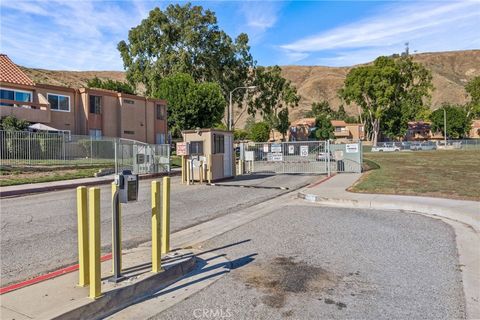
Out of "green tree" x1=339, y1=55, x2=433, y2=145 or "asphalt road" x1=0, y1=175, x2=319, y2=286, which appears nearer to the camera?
"asphalt road" x1=0, y1=175, x2=319, y2=286

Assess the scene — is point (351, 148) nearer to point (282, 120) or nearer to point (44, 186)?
point (44, 186)

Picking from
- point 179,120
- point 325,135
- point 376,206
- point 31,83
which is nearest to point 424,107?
point 325,135

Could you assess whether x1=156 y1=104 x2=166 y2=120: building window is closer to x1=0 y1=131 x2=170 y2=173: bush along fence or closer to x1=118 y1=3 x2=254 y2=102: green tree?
x1=118 y1=3 x2=254 y2=102: green tree

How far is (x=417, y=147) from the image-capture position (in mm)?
72500

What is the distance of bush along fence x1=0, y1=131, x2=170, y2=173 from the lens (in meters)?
21.3

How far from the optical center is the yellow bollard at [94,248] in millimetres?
4145

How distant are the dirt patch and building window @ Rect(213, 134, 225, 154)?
498 inches

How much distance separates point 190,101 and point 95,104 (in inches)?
380

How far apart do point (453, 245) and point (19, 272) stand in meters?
6.84

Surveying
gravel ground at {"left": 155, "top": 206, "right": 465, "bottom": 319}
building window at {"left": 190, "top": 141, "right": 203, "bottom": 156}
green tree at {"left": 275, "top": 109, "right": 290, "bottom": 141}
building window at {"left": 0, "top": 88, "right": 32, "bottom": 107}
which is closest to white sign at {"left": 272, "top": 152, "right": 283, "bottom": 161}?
building window at {"left": 190, "top": 141, "right": 203, "bottom": 156}

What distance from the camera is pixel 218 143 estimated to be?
18.5 m

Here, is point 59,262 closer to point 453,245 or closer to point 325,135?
point 453,245

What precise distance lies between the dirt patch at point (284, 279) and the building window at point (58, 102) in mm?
32380

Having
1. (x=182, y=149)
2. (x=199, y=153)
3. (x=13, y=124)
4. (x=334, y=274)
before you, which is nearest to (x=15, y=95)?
(x=13, y=124)
